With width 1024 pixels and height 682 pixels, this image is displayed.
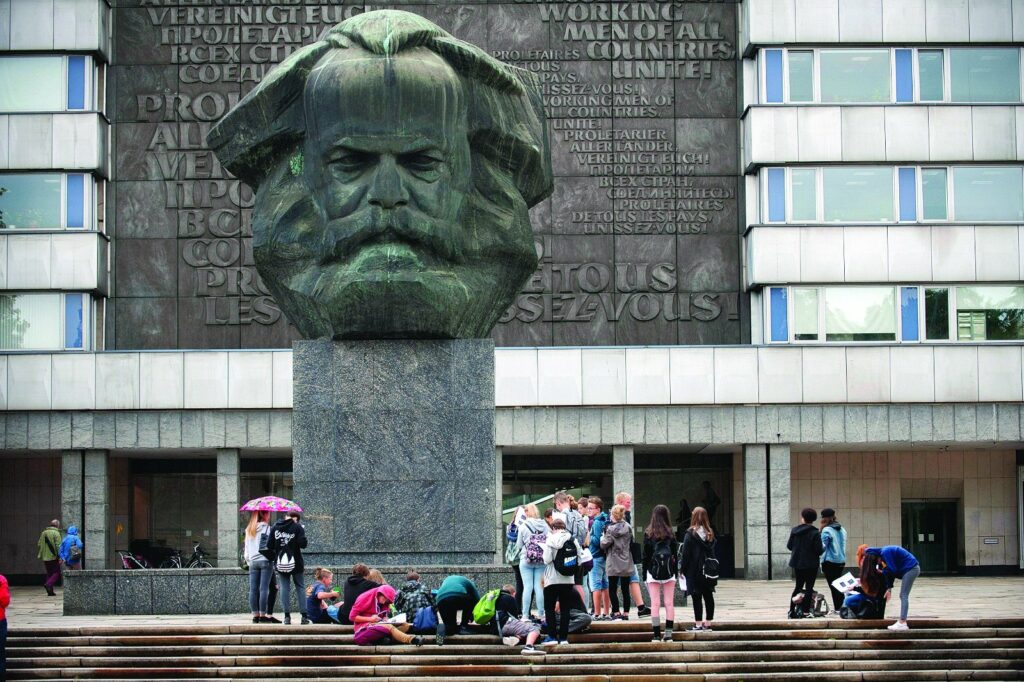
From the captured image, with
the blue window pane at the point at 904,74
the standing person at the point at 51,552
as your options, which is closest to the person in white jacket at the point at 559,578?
the standing person at the point at 51,552

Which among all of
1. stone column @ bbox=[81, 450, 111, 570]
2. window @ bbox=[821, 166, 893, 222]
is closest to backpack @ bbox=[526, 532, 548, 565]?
stone column @ bbox=[81, 450, 111, 570]

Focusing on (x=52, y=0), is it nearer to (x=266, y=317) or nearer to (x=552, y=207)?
(x=266, y=317)

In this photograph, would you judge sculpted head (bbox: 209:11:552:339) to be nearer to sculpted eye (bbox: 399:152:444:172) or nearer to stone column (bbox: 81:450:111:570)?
sculpted eye (bbox: 399:152:444:172)

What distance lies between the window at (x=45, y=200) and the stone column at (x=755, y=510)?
59.8 ft

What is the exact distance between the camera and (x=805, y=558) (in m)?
22.3

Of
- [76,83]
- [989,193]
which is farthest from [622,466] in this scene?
[76,83]

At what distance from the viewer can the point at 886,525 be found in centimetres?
4544

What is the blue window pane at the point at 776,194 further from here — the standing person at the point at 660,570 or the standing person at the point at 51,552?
the standing person at the point at 660,570

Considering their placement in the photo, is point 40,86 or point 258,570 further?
point 40,86

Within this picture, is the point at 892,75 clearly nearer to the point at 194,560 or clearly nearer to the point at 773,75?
the point at 773,75

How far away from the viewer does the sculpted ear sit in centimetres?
2280

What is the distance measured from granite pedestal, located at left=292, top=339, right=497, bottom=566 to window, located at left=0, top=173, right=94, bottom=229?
21932 millimetres

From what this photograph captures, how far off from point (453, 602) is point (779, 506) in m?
23.6

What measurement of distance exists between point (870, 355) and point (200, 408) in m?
17.2
